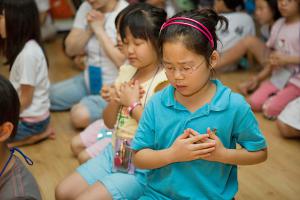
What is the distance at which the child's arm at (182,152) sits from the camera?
4.05ft

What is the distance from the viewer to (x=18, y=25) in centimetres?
219

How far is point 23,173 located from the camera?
4.72 ft

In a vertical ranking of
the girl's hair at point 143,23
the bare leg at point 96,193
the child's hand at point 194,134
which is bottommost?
the bare leg at point 96,193

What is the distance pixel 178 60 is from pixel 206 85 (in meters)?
0.14

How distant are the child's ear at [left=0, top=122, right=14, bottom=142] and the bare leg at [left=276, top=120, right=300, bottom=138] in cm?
144

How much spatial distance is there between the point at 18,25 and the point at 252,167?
1255 mm

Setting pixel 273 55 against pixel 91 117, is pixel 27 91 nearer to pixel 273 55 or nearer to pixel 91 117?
pixel 91 117

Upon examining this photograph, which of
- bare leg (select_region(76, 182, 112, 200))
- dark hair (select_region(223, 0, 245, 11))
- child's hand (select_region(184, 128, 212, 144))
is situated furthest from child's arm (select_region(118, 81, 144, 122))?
dark hair (select_region(223, 0, 245, 11))

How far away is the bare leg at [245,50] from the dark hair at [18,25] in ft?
4.38

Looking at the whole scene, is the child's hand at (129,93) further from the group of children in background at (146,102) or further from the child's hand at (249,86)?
the child's hand at (249,86)

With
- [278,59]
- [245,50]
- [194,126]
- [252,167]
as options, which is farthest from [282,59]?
[194,126]

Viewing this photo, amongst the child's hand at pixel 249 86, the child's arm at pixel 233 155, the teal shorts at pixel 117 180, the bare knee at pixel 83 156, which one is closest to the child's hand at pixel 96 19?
the bare knee at pixel 83 156

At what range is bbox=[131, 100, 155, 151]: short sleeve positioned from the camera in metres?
1.35

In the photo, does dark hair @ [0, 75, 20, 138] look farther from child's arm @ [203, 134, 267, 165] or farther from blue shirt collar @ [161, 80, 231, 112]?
child's arm @ [203, 134, 267, 165]
